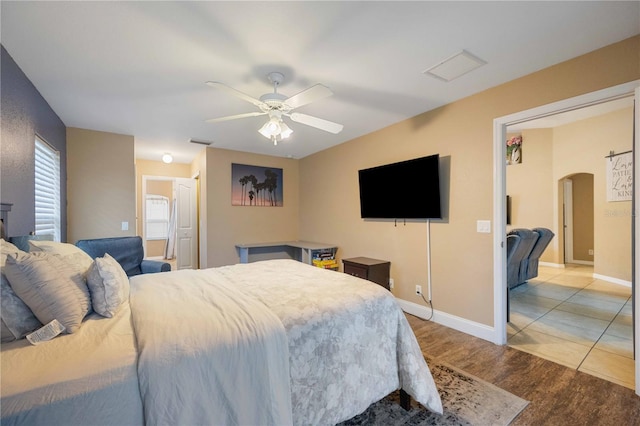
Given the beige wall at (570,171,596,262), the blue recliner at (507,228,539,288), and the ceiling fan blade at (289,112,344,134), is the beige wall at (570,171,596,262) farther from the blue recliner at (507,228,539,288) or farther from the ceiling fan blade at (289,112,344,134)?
the ceiling fan blade at (289,112,344,134)

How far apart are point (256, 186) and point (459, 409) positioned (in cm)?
443

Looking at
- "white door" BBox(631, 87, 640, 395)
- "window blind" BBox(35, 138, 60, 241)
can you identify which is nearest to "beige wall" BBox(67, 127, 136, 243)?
"window blind" BBox(35, 138, 60, 241)

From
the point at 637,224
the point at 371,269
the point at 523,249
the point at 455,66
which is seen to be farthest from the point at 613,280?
the point at 455,66

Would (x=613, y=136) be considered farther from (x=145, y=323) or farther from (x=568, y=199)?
(x=145, y=323)

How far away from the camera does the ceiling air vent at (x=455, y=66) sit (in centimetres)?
211

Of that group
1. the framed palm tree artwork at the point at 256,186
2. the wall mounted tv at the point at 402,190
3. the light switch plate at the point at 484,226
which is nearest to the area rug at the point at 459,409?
the light switch plate at the point at 484,226

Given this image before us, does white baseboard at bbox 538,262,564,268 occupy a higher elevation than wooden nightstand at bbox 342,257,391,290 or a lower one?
lower

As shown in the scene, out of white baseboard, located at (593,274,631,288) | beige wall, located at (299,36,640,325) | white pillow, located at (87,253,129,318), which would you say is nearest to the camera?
white pillow, located at (87,253,129,318)

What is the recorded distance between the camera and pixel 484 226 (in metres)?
2.74

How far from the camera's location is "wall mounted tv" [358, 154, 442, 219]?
3115 millimetres

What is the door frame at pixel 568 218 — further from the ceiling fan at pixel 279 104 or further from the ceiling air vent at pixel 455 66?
the ceiling fan at pixel 279 104

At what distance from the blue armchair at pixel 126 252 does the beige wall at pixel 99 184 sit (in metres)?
0.71

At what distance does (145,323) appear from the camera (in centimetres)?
131

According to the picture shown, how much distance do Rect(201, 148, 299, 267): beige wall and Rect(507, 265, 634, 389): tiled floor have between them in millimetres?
4038
